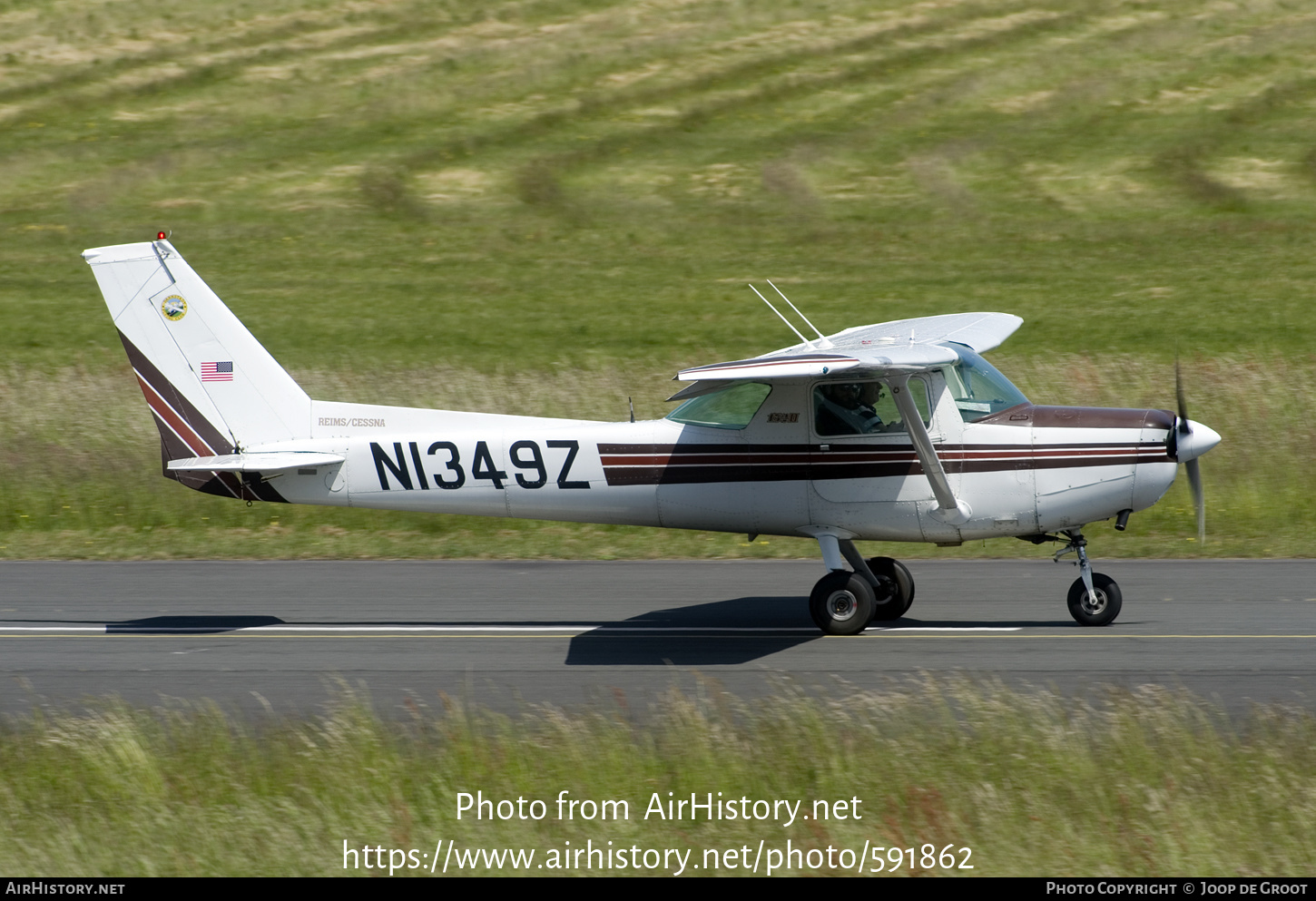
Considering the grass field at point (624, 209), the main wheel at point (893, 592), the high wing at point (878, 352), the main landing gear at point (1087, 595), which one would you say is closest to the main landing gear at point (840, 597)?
the main wheel at point (893, 592)

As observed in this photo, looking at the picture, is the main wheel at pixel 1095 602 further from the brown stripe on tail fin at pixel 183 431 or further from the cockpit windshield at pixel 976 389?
the brown stripe on tail fin at pixel 183 431

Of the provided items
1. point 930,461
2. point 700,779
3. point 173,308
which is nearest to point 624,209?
point 173,308

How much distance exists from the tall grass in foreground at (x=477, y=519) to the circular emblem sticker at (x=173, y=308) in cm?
464

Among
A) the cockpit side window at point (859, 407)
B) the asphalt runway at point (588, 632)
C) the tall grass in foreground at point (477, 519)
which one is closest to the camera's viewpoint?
the asphalt runway at point (588, 632)

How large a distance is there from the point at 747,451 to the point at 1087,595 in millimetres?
3166

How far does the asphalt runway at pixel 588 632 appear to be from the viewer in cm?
984

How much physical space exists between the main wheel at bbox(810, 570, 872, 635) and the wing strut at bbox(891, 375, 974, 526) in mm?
898

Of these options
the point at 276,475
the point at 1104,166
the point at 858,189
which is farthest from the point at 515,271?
the point at 276,475

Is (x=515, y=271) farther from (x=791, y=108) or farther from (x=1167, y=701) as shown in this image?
(x=1167, y=701)

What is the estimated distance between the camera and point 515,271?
29750 millimetres

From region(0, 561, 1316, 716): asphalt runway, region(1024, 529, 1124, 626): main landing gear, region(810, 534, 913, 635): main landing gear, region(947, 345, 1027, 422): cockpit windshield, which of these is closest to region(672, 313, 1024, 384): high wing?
region(947, 345, 1027, 422): cockpit windshield

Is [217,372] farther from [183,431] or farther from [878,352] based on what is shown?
[878,352]

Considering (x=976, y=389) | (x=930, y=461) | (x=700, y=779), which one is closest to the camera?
(x=700, y=779)

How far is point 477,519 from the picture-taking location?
18.2m
